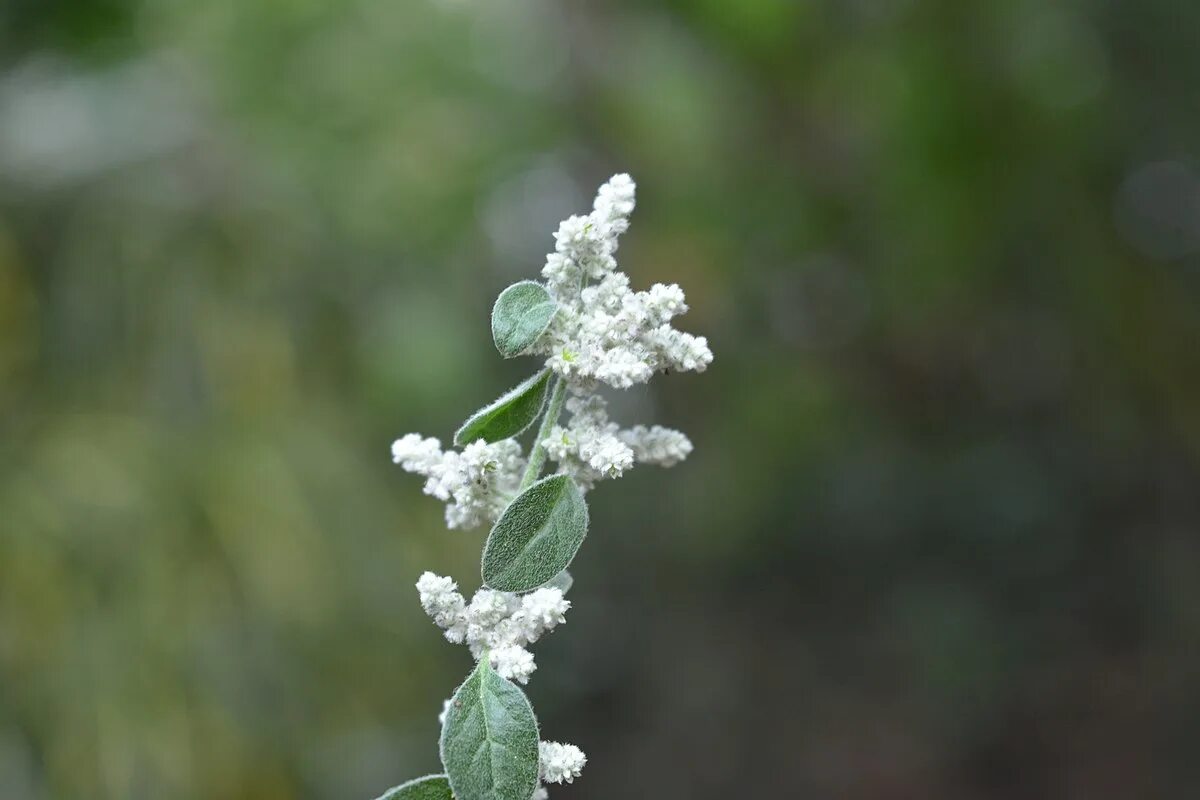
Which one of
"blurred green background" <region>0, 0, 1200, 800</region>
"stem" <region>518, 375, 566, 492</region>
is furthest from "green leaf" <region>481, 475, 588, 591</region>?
"blurred green background" <region>0, 0, 1200, 800</region>

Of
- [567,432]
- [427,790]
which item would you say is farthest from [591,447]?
[427,790]

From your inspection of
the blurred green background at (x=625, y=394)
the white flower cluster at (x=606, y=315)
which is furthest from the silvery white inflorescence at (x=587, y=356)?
the blurred green background at (x=625, y=394)

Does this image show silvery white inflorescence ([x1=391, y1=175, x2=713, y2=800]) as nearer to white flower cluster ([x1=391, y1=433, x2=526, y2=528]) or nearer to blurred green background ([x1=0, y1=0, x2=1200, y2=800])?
white flower cluster ([x1=391, y1=433, x2=526, y2=528])

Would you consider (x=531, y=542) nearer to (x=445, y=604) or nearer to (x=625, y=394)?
(x=445, y=604)

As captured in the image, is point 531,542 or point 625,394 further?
point 625,394

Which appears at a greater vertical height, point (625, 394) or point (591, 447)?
point (625, 394)

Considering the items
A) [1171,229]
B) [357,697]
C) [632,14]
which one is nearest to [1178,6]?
[1171,229]
